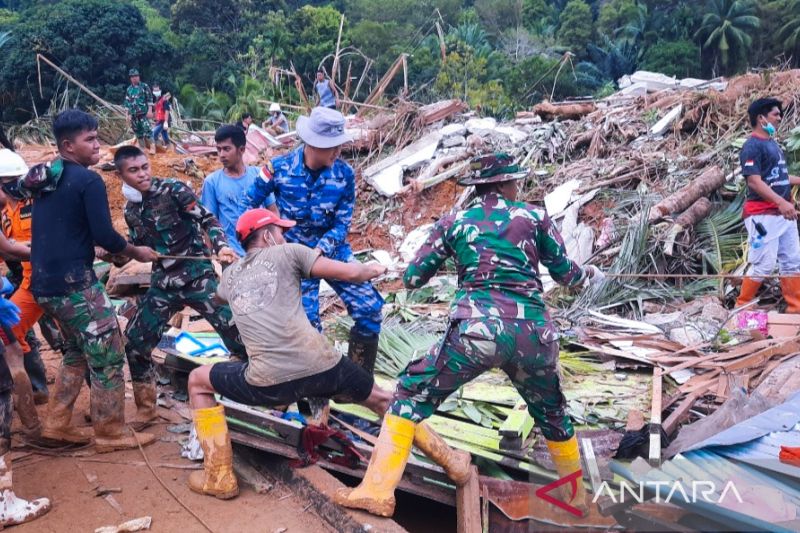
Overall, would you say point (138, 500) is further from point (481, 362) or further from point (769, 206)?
point (769, 206)

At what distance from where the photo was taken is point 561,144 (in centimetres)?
1230

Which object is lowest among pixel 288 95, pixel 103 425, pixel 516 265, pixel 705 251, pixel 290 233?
pixel 288 95

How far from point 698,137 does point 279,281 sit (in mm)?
8976

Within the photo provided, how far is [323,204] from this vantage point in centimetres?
501

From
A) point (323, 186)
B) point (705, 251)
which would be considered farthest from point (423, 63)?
point (323, 186)

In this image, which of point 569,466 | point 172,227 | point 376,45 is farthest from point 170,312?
point 376,45

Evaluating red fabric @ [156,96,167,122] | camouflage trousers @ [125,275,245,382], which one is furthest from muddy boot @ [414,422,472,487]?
red fabric @ [156,96,167,122]

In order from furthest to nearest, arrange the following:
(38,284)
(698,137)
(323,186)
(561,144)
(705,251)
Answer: (561,144), (698,137), (705,251), (323,186), (38,284)

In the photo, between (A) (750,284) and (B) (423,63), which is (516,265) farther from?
(B) (423,63)

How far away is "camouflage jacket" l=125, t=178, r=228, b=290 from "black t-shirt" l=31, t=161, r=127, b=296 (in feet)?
1.71

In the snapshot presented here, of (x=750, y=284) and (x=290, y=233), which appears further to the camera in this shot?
(x=750, y=284)

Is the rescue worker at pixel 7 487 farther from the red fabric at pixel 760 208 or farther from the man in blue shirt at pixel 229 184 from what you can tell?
the red fabric at pixel 760 208

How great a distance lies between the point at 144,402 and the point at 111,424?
1.64 feet

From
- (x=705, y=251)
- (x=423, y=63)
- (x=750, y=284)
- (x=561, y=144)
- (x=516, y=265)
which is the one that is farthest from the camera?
(x=423, y=63)
